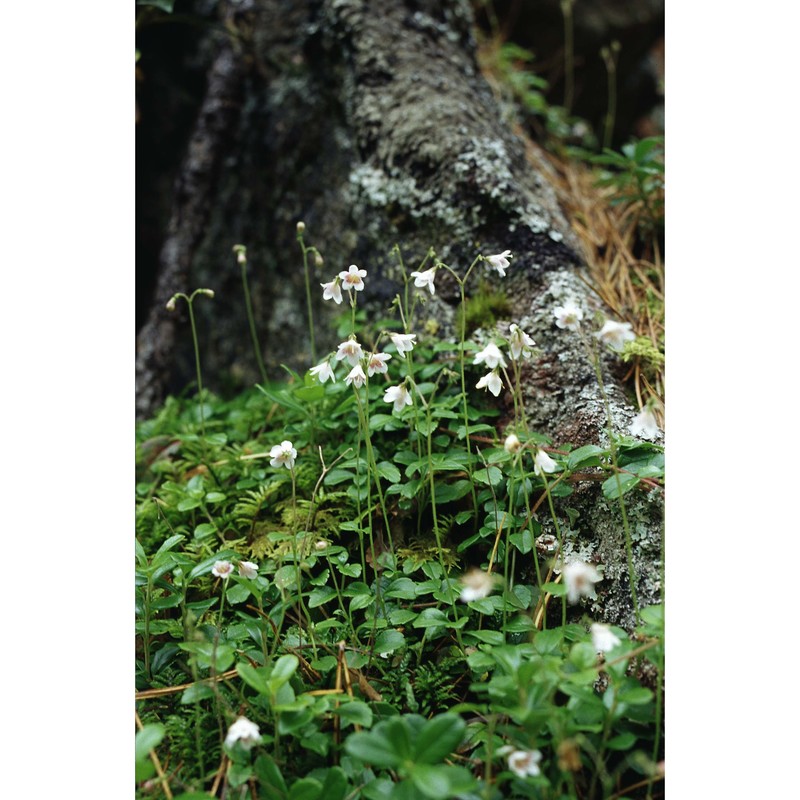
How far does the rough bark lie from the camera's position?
2.18 metres

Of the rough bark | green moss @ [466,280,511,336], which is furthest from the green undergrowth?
the rough bark

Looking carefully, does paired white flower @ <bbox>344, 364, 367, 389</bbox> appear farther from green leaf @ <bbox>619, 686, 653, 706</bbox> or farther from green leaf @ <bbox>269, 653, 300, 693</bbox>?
green leaf @ <bbox>619, 686, 653, 706</bbox>

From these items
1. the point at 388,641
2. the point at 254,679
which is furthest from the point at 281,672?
the point at 388,641

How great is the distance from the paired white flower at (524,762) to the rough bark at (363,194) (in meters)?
0.88

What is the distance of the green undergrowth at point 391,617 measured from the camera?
115 centimetres

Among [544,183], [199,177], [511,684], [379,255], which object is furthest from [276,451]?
[199,177]

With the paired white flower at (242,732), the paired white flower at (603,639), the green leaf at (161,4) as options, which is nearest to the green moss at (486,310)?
the paired white flower at (603,639)

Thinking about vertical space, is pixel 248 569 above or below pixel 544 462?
below

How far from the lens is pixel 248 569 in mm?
1504

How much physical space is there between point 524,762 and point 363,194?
6.95 ft

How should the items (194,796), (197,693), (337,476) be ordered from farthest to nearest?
(337,476) → (197,693) → (194,796)

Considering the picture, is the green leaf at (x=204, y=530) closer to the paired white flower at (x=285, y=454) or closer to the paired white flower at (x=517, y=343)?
the paired white flower at (x=285, y=454)

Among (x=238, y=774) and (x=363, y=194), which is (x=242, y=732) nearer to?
(x=238, y=774)

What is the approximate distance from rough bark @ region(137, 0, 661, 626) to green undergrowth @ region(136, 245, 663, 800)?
32 cm
